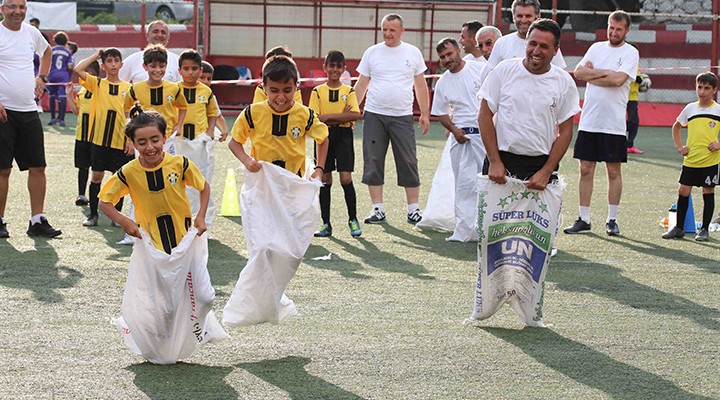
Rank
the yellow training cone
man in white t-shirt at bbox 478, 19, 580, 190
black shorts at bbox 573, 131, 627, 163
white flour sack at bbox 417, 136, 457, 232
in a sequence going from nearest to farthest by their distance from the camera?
man in white t-shirt at bbox 478, 19, 580, 190 → black shorts at bbox 573, 131, 627, 163 → white flour sack at bbox 417, 136, 457, 232 → the yellow training cone

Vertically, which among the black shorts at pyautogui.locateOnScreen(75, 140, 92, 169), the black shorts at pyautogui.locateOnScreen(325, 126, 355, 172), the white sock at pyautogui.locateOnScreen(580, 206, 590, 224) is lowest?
the white sock at pyautogui.locateOnScreen(580, 206, 590, 224)

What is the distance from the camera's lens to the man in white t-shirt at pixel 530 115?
6762 millimetres

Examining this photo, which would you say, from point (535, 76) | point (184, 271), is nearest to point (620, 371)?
point (535, 76)

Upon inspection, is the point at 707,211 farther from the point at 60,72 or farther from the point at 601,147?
the point at 60,72

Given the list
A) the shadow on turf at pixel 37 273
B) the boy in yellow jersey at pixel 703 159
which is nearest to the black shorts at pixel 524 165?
the shadow on turf at pixel 37 273

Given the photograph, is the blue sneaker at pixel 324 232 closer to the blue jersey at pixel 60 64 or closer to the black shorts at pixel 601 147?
the black shorts at pixel 601 147

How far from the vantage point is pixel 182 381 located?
5586 mm

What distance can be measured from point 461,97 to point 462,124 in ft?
0.80

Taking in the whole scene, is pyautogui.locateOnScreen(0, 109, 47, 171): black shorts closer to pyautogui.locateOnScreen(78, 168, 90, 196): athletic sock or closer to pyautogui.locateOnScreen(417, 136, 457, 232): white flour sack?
pyautogui.locateOnScreen(78, 168, 90, 196): athletic sock

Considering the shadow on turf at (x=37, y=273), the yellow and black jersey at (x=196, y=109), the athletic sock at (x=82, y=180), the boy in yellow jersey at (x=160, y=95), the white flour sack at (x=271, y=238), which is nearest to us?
the white flour sack at (x=271, y=238)

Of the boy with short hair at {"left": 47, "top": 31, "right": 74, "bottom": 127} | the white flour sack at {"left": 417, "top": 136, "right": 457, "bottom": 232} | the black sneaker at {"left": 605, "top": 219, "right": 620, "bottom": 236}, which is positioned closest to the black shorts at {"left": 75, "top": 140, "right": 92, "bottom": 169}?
the white flour sack at {"left": 417, "top": 136, "right": 457, "bottom": 232}

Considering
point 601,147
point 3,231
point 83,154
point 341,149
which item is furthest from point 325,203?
point 3,231

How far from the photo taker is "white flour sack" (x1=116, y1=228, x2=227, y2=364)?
5816mm

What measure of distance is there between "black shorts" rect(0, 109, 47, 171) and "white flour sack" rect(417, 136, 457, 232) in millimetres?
3559
